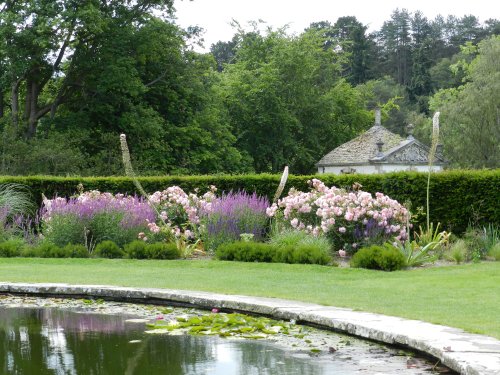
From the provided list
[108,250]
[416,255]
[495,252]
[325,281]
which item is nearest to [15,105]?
[108,250]

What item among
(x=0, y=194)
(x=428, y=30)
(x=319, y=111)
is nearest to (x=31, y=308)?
(x=0, y=194)

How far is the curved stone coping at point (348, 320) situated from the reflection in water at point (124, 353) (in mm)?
866

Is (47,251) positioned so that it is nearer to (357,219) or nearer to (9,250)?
(9,250)

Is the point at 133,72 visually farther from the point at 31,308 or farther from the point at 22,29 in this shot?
the point at 31,308

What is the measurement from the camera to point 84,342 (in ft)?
24.7

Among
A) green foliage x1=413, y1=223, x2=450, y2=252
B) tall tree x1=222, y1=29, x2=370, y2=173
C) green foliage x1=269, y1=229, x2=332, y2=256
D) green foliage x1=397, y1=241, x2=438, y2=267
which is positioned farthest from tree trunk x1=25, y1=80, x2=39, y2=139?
green foliage x1=397, y1=241, x2=438, y2=267

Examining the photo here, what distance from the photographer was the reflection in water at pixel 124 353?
629 cm

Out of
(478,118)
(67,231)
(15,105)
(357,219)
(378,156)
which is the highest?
(478,118)

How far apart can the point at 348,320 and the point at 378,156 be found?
41.4 meters

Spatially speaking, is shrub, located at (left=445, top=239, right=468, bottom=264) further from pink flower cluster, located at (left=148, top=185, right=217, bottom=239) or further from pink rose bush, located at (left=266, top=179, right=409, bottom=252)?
pink flower cluster, located at (left=148, top=185, right=217, bottom=239)

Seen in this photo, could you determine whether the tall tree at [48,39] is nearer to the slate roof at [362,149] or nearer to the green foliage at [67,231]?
the green foliage at [67,231]

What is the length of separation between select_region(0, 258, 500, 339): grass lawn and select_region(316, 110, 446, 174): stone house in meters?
34.5

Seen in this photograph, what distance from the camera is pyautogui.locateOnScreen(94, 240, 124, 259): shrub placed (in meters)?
16.4

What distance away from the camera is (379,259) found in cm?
1394
